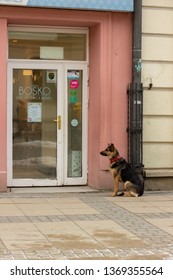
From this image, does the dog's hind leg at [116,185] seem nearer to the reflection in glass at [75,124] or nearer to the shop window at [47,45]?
the reflection in glass at [75,124]

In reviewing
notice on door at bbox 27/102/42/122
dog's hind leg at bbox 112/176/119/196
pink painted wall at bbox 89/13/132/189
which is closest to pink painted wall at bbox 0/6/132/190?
pink painted wall at bbox 89/13/132/189

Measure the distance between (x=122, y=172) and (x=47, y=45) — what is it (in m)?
2.96

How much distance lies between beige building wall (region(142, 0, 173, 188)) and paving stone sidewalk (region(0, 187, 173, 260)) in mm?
778

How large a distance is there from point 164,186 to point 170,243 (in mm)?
4487

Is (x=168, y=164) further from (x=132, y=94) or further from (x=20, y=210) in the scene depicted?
(x=20, y=210)

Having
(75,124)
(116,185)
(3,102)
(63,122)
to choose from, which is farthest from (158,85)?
(3,102)

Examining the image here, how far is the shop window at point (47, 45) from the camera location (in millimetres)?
12117

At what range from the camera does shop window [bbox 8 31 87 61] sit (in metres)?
12.1

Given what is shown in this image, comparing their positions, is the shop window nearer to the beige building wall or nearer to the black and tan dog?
the beige building wall

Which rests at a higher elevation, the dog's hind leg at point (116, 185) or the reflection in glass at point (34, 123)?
the reflection in glass at point (34, 123)

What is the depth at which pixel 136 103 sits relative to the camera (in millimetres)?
→ 11828

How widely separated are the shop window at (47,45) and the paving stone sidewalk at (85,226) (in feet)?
8.81

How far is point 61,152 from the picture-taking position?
12.5 metres

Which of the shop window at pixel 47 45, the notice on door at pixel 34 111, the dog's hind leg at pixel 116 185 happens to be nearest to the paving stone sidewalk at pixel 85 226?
the dog's hind leg at pixel 116 185
